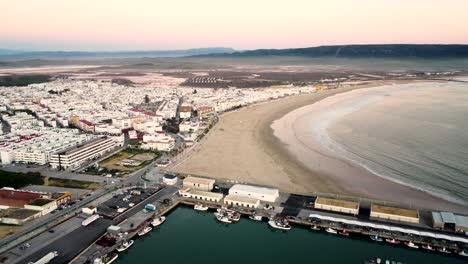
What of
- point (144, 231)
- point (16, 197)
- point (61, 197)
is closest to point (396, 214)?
point (144, 231)

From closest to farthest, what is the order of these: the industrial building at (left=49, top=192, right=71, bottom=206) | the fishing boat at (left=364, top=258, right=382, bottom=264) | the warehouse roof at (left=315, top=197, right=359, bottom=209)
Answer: the fishing boat at (left=364, top=258, right=382, bottom=264)
the warehouse roof at (left=315, top=197, right=359, bottom=209)
the industrial building at (left=49, top=192, right=71, bottom=206)

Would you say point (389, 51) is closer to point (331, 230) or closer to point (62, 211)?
point (331, 230)

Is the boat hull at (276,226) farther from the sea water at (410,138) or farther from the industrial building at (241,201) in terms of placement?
the sea water at (410,138)

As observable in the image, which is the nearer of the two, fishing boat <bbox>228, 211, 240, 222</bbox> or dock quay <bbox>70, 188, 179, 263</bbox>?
dock quay <bbox>70, 188, 179, 263</bbox>

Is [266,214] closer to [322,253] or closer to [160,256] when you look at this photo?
[322,253]

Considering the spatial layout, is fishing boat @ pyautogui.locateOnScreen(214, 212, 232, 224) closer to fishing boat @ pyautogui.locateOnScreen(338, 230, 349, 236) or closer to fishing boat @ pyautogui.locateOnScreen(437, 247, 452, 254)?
fishing boat @ pyautogui.locateOnScreen(338, 230, 349, 236)

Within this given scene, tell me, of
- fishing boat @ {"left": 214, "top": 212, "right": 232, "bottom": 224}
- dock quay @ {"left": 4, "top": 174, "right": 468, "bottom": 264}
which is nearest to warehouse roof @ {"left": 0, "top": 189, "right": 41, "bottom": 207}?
dock quay @ {"left": 4, "top": 174, "right": 468, "bottom": 264}

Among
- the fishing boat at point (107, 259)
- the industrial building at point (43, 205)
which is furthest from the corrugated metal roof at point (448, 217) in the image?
the industrial building at point (43, 205)
